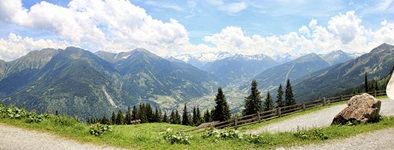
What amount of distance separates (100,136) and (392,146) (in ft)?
62.6

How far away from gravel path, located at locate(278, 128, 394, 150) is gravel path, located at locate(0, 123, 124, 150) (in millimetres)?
13845

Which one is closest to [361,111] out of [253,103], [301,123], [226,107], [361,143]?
[361,143]

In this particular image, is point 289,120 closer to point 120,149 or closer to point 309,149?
point 309,149

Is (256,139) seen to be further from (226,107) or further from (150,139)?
(226,107)

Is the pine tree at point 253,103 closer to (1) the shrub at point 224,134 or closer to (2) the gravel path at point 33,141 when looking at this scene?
(1) the shrub at point 224,134

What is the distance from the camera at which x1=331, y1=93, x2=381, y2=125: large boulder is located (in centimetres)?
2298

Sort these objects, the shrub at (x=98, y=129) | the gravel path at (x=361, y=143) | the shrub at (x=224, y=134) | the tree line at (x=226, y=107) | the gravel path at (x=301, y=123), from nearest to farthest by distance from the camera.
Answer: the gravel path at (x=361, y=143) → the shrub at (x=98, y=129) → the shrub at (x=224, y=134) → the gravel path at (x=301, y=123) → the tree line at (x=226, y=107)

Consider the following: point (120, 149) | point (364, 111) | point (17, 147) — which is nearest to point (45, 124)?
point (17, 147)

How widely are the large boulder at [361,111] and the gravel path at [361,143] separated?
11.6 feet

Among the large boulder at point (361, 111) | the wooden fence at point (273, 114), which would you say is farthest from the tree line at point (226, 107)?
the large boulder at point (361, 111)

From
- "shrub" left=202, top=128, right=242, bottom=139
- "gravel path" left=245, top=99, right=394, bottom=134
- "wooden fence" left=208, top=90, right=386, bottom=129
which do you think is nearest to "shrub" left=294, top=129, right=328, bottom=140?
"shrub" left=202, top=128, right=242, bottom=139

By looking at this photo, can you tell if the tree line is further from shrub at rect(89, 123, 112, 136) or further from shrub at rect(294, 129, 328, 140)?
shrub at rect(89, 123, 112, 136)

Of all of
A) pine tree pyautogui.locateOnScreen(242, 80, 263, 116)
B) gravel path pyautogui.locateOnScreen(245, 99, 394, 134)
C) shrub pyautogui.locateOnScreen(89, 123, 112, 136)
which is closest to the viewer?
shrub pyautogui.locateOnScreen(89, 123, 112, 136)

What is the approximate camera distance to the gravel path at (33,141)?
1542 cm
